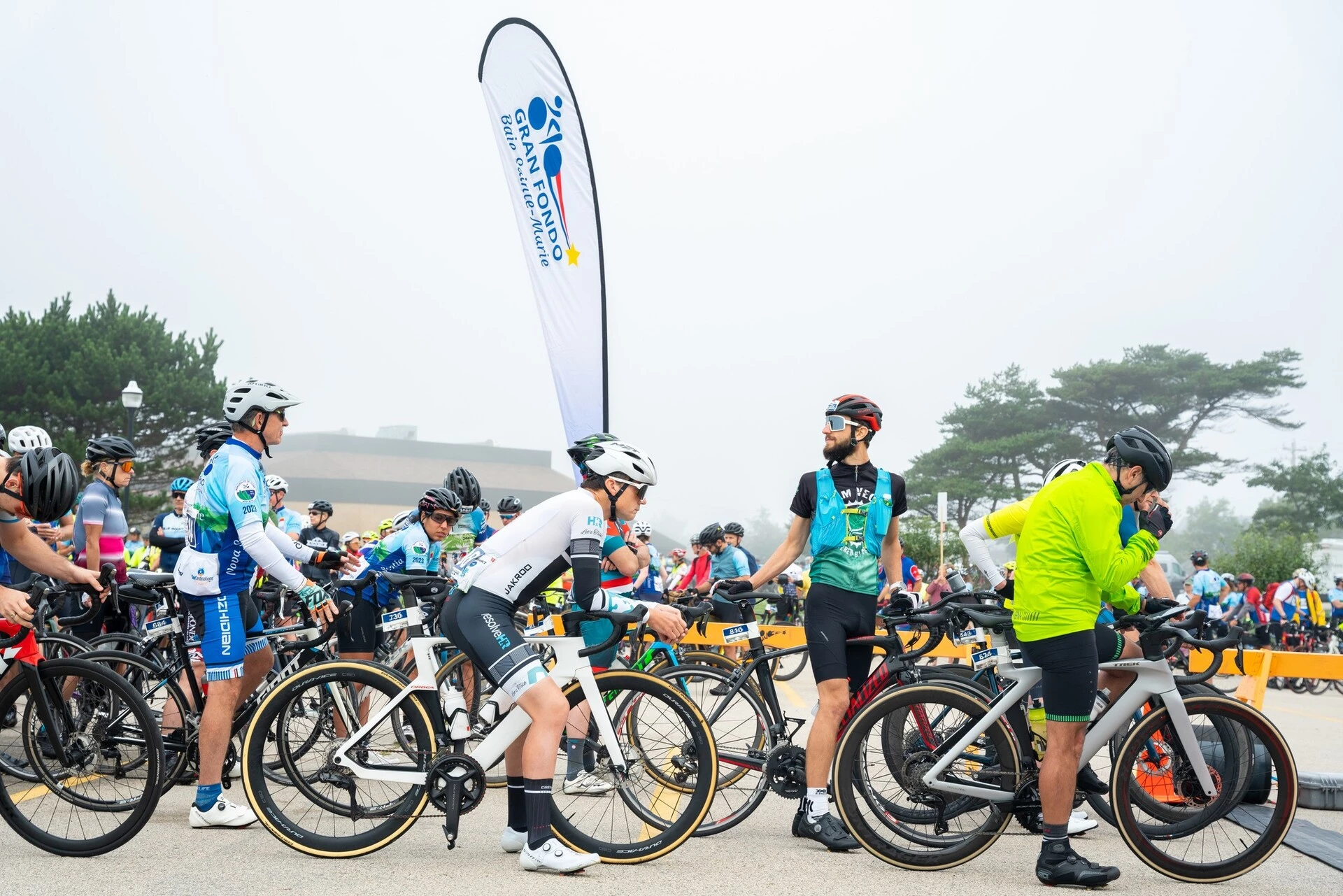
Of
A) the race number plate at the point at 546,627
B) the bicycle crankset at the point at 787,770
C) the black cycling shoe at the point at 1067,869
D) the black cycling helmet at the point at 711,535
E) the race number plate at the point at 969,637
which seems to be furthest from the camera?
the black cycling helmet at the point at 711,535

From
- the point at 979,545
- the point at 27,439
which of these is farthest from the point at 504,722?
the point at 27,439

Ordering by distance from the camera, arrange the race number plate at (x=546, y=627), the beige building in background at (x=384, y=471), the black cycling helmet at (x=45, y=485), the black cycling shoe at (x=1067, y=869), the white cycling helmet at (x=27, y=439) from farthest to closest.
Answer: the beige building in background at (x=384, y=471)
the race number plate at (x=546, y=627)
the white cycling helmet at (x=27, y=439)
the black cycling shoe at (x=1067, y=869)
the black cycling helmet at (x=45, y=485)

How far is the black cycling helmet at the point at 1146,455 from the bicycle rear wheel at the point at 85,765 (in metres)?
4.25

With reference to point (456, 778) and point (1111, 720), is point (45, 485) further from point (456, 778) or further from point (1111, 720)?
point (1111, 720)

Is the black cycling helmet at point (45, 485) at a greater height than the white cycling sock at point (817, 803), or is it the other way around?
the black cycling helmet at point (45, 485)

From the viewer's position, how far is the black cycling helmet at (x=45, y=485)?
4781 mm

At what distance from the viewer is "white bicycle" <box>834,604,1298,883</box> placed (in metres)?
5.18

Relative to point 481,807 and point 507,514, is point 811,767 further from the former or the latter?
point 507,514

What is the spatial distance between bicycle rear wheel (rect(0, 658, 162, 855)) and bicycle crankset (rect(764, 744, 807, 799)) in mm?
2761

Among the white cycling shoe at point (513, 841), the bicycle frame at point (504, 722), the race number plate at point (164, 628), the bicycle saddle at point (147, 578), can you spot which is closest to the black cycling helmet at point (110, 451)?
the bicycle saddle at point (147, 578)

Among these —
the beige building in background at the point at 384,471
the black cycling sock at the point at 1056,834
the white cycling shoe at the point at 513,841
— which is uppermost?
the beige building in background at the point at 384,471

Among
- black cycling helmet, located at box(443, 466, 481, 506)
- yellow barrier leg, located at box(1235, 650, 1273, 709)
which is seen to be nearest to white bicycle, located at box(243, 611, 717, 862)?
black cycling helmet, located at box(443, 466, 481, 506)

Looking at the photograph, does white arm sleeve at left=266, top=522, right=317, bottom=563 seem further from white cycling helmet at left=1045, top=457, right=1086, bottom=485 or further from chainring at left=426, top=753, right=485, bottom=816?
white cycling helmet at left=1045, top=457, right=1086, bottom=485

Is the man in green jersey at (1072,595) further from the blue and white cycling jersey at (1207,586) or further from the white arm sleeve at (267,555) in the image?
the blue and white cycling jersey at (1207,586)
